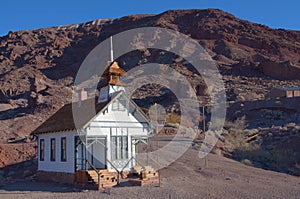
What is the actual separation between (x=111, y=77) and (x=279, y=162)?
1311 centimetres

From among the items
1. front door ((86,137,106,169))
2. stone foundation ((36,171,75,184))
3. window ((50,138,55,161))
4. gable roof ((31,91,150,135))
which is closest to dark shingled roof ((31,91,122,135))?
gable roof ((31,91,150,135))

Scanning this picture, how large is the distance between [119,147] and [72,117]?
310 cm

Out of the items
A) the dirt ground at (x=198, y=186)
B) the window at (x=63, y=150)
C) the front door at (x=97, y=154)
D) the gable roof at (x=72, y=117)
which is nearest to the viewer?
the dirt ground at (x=198, y=186)

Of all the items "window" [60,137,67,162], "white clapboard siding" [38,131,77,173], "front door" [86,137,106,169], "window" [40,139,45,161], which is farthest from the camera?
"window" [40,139,45,161]

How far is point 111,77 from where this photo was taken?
22703 millimetres

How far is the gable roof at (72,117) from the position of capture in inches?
804

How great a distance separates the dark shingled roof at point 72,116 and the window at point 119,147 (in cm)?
185

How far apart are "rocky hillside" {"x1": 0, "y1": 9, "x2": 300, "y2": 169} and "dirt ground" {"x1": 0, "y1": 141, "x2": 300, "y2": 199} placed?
2914cm

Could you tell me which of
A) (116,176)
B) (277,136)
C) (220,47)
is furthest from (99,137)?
(220,47)

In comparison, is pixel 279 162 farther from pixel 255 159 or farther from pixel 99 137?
pixel 99 137

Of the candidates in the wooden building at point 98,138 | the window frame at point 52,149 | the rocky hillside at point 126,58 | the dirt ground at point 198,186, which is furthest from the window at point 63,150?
the rocky hillside at point 126,58

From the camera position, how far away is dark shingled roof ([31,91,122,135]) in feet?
67.4

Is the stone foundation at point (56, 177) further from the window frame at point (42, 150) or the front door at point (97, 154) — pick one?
the front door at point (97, 154)

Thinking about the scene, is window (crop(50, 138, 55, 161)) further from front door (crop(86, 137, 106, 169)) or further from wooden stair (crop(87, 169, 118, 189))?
wooden stair (crop(87, 169, 118, 189))
